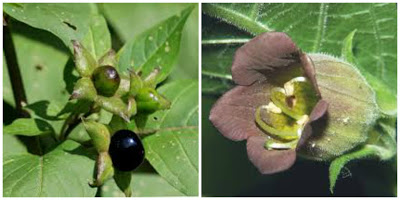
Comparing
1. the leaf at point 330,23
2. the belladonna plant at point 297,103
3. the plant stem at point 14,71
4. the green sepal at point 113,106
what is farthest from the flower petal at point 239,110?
the plant stem at point 14,71

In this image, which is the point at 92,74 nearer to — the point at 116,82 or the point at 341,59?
the point at 116,82

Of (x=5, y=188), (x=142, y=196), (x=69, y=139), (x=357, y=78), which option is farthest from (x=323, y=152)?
(x=5, y=188)

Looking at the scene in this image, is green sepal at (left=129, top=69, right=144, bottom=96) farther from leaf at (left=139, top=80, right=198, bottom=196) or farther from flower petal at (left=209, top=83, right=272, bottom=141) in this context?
flower petal at (left=209, top=83, right=272, bottom=141)

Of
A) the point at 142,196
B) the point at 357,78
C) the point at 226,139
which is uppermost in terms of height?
the point at 357,78

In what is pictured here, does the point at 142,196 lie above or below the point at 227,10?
below

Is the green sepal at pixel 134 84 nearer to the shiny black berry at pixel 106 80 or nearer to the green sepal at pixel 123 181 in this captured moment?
the shiny black berry at pixel 106 80

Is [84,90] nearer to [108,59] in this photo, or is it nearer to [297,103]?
[108,59]

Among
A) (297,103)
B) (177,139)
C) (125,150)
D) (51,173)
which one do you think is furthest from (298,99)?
(51,173)
